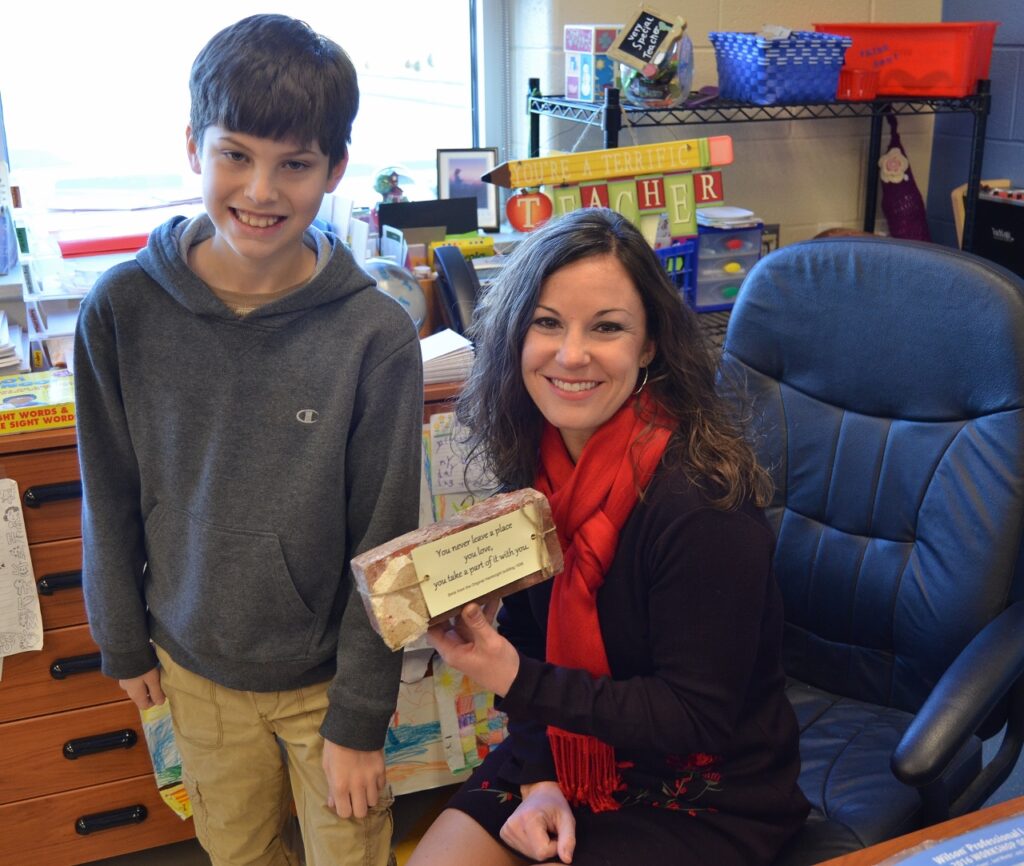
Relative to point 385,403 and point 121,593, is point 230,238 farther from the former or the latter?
point 121,593

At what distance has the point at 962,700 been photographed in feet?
3.87

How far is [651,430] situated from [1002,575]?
0.50m

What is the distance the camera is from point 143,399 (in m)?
1.26

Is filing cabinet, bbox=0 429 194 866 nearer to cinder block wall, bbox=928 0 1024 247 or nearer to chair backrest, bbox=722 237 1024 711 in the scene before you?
chair backrest, bbox=722 237 1024 711

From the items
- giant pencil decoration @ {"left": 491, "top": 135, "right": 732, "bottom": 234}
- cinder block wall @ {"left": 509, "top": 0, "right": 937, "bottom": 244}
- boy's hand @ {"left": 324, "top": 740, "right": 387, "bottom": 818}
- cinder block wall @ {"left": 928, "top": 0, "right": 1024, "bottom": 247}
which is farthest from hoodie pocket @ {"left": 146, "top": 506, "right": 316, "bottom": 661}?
cinder block wall @ {"left": 928, "top": 0, "right": 1024, "bottom": 247}

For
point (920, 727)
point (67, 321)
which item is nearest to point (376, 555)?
point (920, 727)

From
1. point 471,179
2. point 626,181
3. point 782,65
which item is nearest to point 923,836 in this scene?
point 626,181

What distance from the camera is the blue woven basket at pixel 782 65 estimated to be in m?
2.18

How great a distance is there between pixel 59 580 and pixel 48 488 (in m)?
0.16

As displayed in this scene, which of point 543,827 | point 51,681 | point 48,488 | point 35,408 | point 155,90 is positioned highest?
point 155,90

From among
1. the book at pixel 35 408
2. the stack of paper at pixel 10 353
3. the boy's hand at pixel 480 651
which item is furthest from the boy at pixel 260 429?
the stack of paper at pixel 10 353

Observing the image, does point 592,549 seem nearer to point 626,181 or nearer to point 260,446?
point 260,446

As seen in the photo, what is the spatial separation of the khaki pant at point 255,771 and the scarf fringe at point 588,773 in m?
0.26

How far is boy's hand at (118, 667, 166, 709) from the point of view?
1.37m
